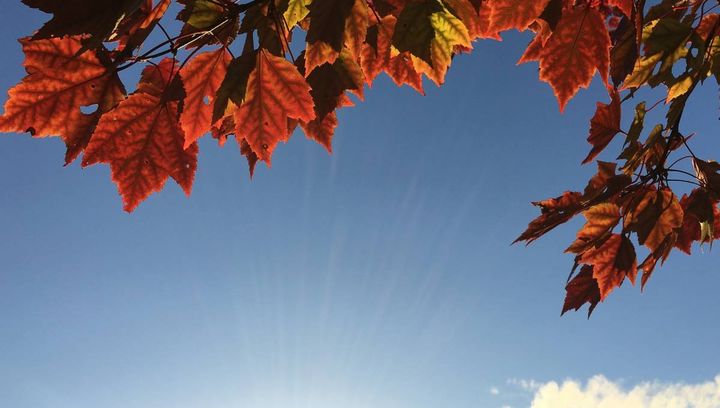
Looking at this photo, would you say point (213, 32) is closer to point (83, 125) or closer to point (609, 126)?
point (83, 125)

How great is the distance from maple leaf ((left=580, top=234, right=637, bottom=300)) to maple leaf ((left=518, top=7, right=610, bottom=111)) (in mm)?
692

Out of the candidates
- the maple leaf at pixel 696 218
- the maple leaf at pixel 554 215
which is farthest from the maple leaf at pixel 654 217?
the maple leaf at pixel 554 215

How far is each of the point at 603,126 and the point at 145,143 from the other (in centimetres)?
172

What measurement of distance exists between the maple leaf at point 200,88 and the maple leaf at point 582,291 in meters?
1.47

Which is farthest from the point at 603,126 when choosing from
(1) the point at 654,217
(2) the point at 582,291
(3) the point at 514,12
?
(3) the point at 514,12

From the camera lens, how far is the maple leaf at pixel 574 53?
1.36 meters

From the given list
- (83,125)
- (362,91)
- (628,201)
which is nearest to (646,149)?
(628,201)

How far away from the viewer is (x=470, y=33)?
4.22 feet

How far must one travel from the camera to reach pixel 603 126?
80.3 inches

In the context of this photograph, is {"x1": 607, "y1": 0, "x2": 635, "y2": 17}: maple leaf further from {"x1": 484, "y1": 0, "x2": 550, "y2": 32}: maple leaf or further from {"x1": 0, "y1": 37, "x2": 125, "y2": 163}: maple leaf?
{"x1": 0, "y1": 37, "x2": 125, "y2": 163}: maple leaf

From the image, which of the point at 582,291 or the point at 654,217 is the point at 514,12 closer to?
the point at 654,217

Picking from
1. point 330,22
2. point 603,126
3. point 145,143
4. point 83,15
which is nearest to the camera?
point 83,15

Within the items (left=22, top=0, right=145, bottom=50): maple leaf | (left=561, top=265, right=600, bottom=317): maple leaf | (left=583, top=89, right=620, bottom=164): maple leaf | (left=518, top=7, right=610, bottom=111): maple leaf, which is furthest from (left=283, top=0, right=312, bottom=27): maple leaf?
(left=561, top=265, right=600, bottom=317): maple leaf

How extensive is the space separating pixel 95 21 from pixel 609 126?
1849 mm
